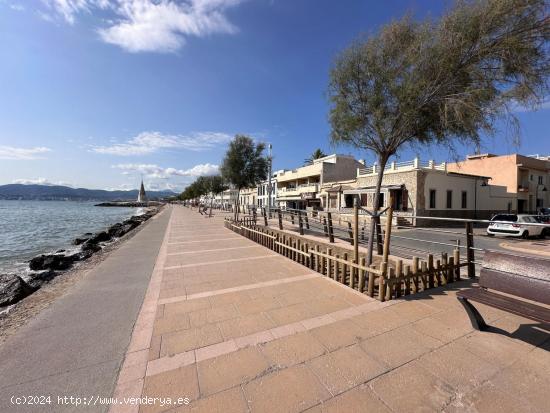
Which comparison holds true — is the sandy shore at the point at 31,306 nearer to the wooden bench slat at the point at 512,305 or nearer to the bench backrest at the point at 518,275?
the wooden bench slat at the point at 512,305

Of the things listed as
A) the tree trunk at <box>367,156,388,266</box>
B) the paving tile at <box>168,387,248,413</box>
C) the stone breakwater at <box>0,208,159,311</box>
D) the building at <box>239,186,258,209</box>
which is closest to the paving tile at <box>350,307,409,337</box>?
the paving tile at <box>168,387,248,413</box>

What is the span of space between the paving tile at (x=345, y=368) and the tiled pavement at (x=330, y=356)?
1 centimetres

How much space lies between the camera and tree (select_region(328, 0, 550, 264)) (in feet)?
13.8

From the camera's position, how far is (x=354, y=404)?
7.18ft

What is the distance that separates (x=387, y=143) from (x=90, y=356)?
20.1 feet

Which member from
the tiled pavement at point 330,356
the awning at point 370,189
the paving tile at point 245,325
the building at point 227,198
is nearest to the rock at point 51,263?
the tiled pavement at point 330,356

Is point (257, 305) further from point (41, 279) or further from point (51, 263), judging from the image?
point (51, 263)

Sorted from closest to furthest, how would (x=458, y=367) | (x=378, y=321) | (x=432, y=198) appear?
1. (x=458, y=367)
2. (x=378, y=321)
3. (x=432, y=198)

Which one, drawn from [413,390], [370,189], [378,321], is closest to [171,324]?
[378,321]

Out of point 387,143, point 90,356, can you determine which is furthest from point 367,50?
point 90,356

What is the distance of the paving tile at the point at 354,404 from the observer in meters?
2.13

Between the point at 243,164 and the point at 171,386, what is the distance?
1761 cm

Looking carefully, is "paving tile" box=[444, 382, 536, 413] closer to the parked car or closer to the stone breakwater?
the stone breakwater

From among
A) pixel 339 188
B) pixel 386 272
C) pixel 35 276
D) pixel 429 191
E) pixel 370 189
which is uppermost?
pixel 339 188
